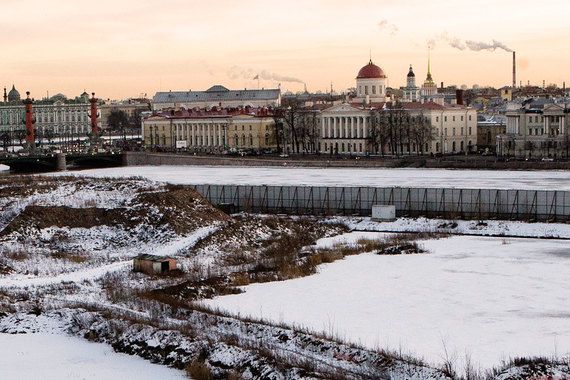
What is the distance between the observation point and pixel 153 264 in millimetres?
29609

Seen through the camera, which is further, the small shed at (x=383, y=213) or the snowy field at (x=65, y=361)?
the small shed at (x=383, y=213)

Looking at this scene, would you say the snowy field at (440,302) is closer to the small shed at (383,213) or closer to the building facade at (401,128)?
the small shed at (383,213)

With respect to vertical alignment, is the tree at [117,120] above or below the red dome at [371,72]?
below

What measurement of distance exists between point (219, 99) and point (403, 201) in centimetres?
7558

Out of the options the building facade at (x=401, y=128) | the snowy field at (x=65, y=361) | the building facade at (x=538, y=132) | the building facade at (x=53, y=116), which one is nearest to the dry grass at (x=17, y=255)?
the snowy field at (x=65, y=361)

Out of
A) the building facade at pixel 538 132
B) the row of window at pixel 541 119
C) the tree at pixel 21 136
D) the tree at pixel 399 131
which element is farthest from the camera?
the tree at pixel 21 136

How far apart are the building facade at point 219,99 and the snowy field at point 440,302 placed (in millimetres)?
81795

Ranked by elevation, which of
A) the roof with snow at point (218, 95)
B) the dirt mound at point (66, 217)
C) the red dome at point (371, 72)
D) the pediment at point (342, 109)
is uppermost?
the red dome at point (371, 72)

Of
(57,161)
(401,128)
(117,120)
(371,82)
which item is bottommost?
(57,161)

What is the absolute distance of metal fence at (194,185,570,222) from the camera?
39.4 metres

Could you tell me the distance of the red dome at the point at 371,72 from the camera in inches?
3789

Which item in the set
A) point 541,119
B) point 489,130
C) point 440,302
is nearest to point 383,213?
point 440,302

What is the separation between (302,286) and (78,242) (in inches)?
442

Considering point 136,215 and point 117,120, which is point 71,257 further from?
point 117,120
